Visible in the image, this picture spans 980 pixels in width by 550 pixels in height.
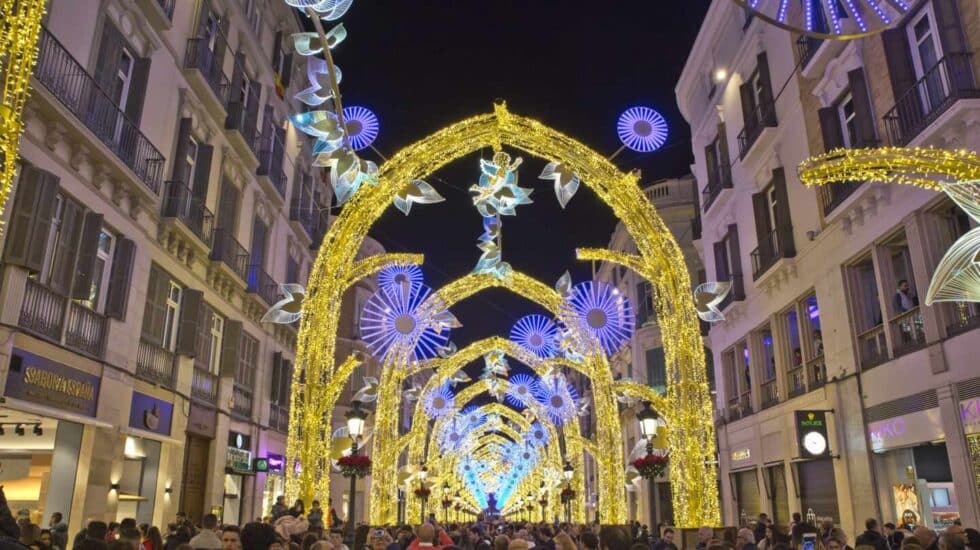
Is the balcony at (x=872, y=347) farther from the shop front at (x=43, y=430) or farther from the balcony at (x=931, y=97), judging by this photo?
the shop front at (x=43, y=430)

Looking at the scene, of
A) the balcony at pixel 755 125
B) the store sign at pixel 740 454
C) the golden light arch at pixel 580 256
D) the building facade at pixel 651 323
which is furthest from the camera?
the building facade at pixel 651 323

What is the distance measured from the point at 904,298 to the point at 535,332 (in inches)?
785

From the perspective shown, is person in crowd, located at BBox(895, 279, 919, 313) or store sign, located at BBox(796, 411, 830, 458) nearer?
person in crowd, located at BBox(895, 279, 919, 313)

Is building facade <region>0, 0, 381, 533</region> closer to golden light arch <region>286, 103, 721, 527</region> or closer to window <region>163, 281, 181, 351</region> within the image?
window <region>163, 281, 181, 351</region>

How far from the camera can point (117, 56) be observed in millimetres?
15586

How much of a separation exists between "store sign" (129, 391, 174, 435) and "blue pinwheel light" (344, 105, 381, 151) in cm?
822

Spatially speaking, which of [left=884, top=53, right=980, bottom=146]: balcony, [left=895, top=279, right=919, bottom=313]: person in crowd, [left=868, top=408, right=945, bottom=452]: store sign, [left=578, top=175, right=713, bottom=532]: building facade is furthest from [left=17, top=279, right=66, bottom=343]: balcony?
[left=578, top=175, right=713, bottom=532]: building facade

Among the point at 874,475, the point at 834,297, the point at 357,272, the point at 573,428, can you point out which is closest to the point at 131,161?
the point at 357,272

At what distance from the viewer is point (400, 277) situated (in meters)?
24.3

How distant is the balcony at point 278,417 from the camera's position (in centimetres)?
2764

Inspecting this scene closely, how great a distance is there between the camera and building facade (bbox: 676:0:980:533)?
12.4 meters

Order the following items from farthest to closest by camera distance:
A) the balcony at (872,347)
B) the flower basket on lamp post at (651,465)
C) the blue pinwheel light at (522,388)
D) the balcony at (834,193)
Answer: the blue pinwheel light at (522,388), the balcony at (834,193), the balcony at (872,347), the flower basket on lamp post at (651,465)

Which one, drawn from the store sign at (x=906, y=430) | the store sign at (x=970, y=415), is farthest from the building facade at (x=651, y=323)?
the store sign at (x=970, y=415)

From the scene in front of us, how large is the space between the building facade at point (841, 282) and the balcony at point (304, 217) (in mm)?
16440
